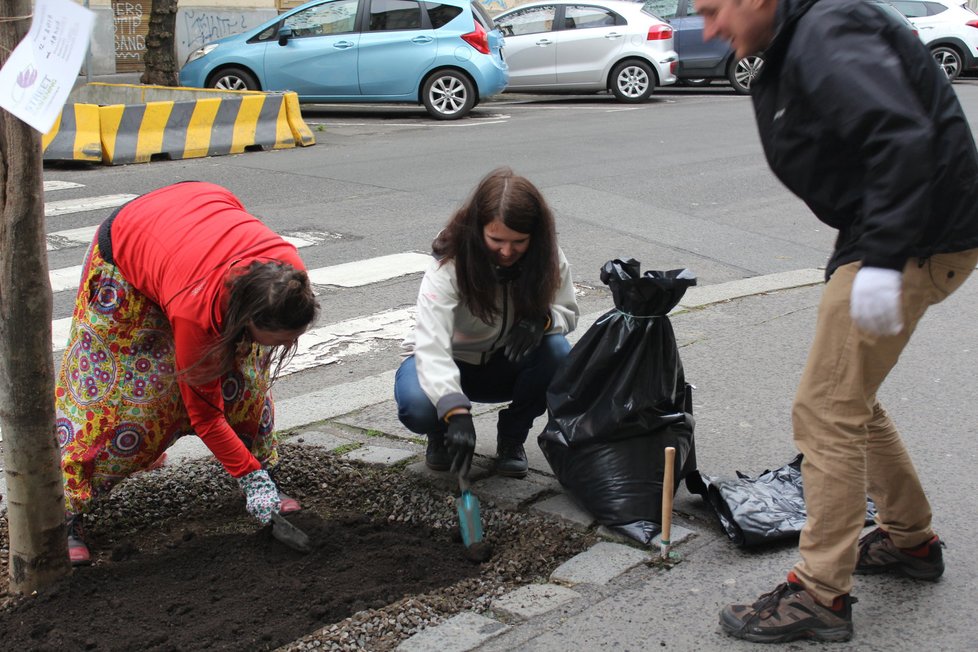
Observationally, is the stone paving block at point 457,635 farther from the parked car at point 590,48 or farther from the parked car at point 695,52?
the parked car at point 695,52

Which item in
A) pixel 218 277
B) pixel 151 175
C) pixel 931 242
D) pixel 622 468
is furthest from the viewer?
pixel 151 175

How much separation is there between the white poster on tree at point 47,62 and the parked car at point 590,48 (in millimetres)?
14258

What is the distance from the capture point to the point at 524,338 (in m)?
3.85

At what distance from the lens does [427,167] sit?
10406mm

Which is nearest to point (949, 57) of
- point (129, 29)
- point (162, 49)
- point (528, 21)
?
point (528, 21)

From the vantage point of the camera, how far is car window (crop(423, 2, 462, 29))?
47.0ft

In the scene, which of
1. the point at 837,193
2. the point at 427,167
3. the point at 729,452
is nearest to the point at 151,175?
the point at 427,167

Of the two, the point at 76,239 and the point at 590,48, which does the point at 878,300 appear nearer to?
the point at 76,239

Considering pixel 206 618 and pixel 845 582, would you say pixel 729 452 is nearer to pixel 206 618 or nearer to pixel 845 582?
pixel 845 582

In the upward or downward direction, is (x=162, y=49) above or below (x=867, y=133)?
below

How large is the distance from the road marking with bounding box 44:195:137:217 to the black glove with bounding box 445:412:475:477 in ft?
19.7

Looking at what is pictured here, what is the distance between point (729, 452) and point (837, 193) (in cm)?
175

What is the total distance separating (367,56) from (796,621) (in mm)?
12260

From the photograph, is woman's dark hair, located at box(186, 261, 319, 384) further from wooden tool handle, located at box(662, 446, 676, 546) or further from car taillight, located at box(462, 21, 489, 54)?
car taillight, located at box(462, 21, 489, 54)
